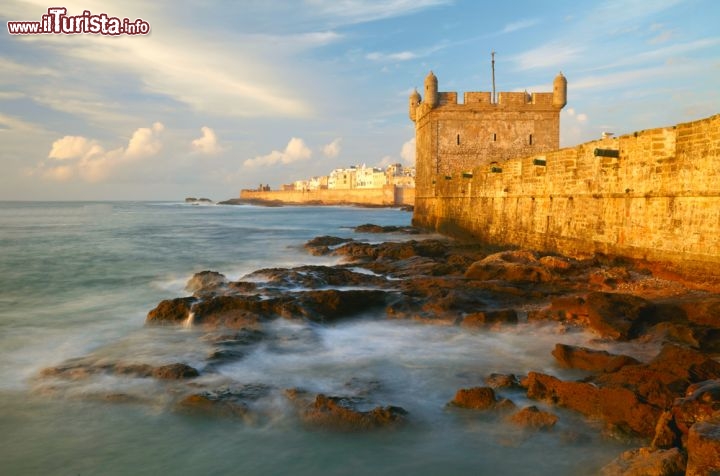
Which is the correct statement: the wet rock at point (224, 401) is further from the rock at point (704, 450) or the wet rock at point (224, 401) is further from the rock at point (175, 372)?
the rock at point (704, 450)

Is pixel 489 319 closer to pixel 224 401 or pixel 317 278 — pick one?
pixel 224 401

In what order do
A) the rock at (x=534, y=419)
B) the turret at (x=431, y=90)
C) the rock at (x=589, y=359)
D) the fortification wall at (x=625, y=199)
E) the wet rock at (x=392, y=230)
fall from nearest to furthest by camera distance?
the rock at (x=534, y=419)
the rock at (x=589, y=359)
the fortification wall at (x=625, y=199)
the turret at (x=431, y=90)
the wet rock at (x=392, y=230)

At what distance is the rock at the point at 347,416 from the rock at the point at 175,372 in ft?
5.69

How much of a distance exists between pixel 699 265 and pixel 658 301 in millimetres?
1439

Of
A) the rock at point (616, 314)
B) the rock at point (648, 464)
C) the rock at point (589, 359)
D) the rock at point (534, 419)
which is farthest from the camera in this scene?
the rock at point (616, 314)

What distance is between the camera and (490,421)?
4.72 metres

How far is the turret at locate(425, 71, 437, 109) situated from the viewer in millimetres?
23922

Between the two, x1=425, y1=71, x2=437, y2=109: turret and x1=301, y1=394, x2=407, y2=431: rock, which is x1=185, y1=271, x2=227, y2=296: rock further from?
x1=425, y1=71, x2=437, y2=109: turret

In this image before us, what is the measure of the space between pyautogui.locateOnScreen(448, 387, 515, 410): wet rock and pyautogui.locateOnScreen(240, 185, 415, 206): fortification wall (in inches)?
2975


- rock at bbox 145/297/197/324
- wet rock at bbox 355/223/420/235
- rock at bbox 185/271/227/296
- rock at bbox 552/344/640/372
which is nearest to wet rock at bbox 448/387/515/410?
rock at bbox 552/344/640/372

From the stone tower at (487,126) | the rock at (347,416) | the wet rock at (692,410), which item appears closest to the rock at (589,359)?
the wet rock at (692,410)

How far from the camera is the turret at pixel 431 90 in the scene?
23922mm

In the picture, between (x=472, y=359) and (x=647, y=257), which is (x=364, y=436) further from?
(x=647, y=257)

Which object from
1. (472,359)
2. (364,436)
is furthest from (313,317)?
(364,436)
